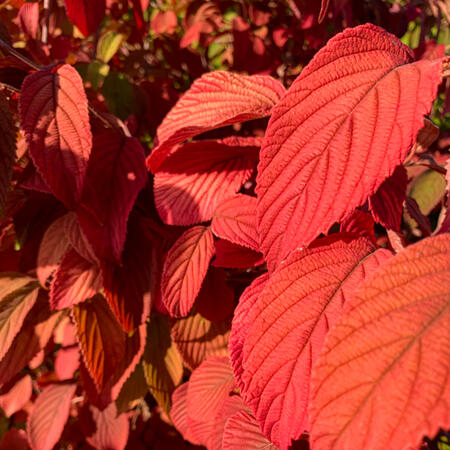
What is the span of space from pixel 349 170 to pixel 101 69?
44.2 inches

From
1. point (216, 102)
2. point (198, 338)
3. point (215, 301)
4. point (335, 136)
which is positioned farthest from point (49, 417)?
point (335, 136)

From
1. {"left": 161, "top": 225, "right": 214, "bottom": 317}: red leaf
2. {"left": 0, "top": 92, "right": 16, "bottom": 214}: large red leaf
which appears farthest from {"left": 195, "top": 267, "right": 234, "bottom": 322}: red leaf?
{"left": 0, "top": 92, "right": 16, "bottom": 214}: large red leaf

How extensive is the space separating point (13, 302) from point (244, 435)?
0.56m

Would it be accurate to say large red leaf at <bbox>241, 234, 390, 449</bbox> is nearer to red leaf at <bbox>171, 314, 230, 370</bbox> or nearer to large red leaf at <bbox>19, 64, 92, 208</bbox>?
large red leaf at <bbox>19, 64, 92, 208</bbox>

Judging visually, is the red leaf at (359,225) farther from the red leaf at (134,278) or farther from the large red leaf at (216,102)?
the red leaf at (134,278)

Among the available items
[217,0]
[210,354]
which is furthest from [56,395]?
[217,0]

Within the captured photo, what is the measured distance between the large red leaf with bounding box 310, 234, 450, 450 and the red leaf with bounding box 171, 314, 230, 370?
0.57 metres

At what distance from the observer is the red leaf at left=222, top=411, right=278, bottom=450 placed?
1.93 feet

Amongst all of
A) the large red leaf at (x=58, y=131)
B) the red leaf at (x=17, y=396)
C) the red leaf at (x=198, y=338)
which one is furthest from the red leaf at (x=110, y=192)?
the red leaf at (x=17, y=396)

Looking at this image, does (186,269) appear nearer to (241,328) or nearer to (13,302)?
(241,328)

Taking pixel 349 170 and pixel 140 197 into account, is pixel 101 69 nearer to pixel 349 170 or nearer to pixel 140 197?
pixel 140 197

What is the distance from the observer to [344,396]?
294 mm

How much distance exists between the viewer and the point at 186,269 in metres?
0.69

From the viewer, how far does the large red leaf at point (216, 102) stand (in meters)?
0.62
